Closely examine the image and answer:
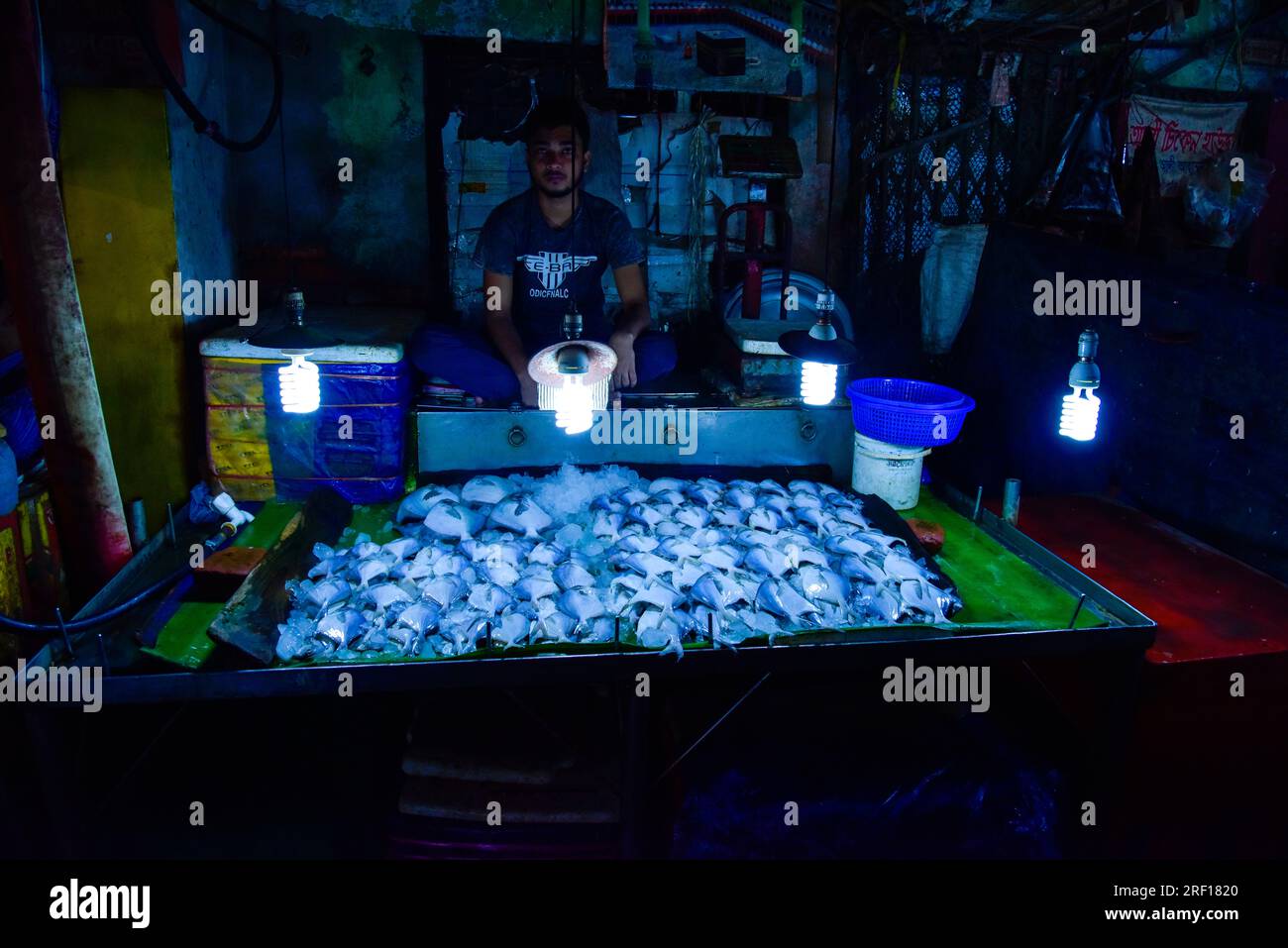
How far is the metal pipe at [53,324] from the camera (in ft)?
10.8

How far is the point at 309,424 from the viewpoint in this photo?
4.59 meters

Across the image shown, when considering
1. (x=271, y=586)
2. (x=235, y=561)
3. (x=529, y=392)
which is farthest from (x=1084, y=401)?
(x=235, y=561)

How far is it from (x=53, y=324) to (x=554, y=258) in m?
3.20

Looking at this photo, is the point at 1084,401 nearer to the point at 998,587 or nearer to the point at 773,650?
A: the point at 998,587

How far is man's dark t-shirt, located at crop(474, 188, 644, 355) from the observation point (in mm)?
5961

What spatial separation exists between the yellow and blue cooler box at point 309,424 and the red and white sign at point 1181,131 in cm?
677

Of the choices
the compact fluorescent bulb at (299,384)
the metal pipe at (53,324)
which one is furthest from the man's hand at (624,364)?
the metal pipe at (53,324)

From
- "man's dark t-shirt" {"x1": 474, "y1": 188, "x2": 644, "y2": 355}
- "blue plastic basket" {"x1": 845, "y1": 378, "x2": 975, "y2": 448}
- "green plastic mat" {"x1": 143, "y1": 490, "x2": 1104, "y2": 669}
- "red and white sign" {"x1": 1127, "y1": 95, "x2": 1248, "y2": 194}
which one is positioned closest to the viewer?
"green plastic mat" {"x1": 143, "y1": 490, "x2": 1104, "y2": 669}

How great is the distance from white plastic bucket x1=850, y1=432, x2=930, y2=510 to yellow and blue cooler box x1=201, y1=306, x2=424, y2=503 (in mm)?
2447

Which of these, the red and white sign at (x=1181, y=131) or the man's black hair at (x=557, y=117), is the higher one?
the red and white sign at (x=1181, y=131)

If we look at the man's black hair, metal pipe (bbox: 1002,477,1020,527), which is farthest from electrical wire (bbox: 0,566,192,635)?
metal pipe (bbox: 1002,477,1020,527)

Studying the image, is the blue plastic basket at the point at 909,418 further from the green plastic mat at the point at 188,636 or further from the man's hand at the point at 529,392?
the green plastic mat at the point at 188,636

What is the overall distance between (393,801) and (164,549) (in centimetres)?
156

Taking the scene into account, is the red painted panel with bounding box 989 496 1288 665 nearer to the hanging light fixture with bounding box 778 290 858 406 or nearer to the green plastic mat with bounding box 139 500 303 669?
the hanging light fixture with bounding box 778 290 858 406
